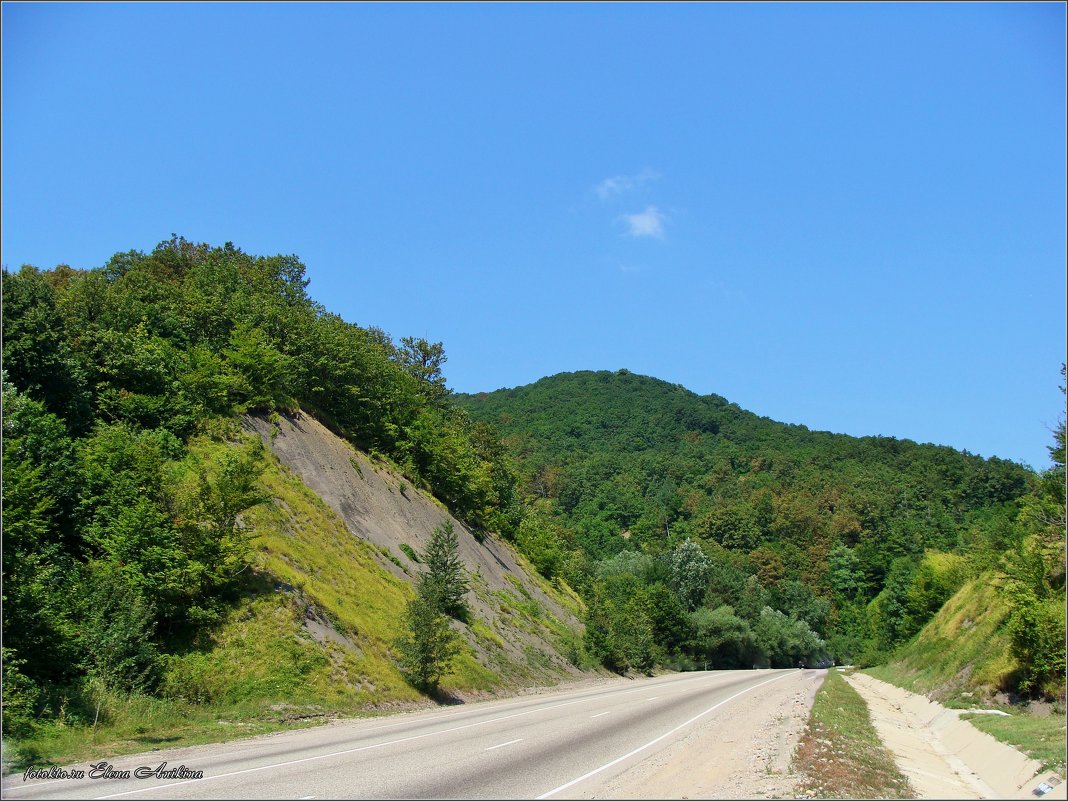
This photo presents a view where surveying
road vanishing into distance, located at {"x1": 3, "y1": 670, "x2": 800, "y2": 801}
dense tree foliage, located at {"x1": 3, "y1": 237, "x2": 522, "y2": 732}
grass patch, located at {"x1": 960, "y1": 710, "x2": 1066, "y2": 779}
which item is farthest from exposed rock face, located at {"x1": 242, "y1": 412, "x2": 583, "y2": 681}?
grass patch, located at {"x1": 960, "y1": 710, "x2": 1066, "y2": 779}

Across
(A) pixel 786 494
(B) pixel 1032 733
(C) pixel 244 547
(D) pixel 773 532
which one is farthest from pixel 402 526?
(A) pixel 786 494

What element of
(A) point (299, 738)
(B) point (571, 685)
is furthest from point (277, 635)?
(B) point (571, 685)

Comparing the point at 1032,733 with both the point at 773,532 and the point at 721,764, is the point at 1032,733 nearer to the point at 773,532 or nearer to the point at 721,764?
the point at 721,764

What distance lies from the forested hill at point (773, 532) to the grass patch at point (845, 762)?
3585cm

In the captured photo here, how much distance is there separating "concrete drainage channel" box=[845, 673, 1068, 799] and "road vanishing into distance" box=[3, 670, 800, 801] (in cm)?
515

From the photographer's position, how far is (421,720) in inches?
949

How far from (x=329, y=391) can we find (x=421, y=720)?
33119 millimetres

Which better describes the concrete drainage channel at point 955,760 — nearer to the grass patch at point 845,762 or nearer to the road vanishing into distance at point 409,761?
the grass patch at point 845,762

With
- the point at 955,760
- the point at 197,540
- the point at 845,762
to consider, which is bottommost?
the point at 955,760

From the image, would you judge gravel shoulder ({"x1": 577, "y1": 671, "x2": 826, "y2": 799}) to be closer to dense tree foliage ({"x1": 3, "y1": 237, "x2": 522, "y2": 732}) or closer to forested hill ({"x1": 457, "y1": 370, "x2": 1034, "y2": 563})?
dense tree foliage ({"x1": 3, "y1": 237, "x2": 522, "y2": 732})

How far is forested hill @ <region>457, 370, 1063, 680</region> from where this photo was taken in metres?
80.8

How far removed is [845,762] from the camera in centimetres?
1611

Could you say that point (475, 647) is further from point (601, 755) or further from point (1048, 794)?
point (1048, 794)

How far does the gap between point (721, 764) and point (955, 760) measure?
26.2ft
